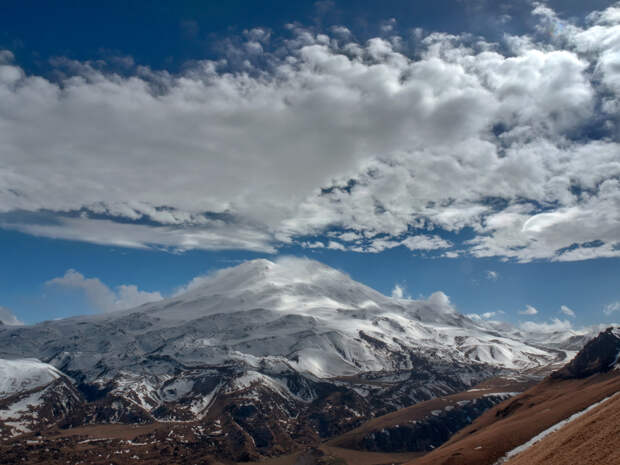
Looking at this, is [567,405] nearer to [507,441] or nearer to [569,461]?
[507,441]

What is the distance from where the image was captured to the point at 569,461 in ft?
169

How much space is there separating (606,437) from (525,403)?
545 feet

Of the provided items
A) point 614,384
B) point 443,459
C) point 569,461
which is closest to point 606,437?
point 569,461

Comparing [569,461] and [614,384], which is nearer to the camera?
[569,461]

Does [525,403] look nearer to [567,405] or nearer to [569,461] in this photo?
[567,405]

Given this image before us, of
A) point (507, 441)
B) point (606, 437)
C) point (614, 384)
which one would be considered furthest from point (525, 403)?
point (606, 437)

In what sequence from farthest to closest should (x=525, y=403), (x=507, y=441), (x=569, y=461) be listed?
(x=525, y=403)
(x=507, y=441)
(x=569, y=461)

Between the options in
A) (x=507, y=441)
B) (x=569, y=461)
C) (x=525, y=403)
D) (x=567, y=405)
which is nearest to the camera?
(x=569, y=461)

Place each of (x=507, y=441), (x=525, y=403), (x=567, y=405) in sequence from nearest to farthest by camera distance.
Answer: (x=507, y=441)
(x=567, y=405)
(x=525, y=403)

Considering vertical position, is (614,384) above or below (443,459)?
above

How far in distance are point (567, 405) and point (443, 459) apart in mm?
52156

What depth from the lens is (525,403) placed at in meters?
195

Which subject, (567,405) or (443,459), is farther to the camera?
(567,405)

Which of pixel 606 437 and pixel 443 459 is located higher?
pixel 606 437
